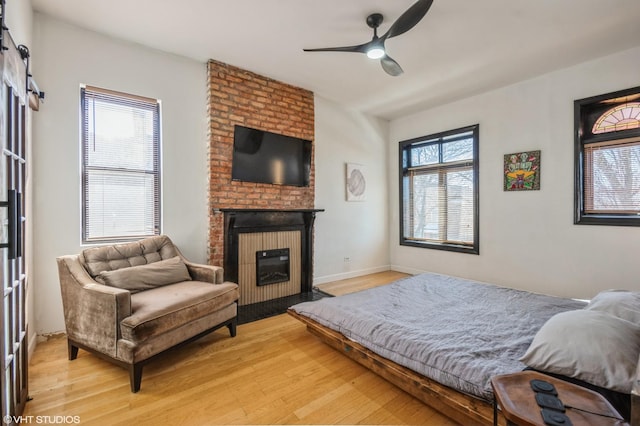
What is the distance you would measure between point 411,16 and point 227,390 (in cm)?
298

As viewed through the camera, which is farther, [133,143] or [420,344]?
[133,143]

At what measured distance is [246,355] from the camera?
238 cm

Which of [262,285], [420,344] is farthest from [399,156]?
[420,344]

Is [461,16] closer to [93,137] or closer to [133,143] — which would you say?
[133,143]

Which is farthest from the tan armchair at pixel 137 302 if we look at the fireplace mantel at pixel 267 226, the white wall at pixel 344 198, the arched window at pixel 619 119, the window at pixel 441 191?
the arched window at pixel 619 119

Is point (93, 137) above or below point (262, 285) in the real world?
above

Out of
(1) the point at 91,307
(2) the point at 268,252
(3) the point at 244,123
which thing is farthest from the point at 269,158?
(1) the point at 91,307

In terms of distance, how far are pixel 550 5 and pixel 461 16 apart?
0.70 m

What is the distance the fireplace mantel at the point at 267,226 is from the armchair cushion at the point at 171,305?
0.82 metres

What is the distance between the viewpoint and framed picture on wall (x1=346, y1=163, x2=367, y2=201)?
16.4 feet

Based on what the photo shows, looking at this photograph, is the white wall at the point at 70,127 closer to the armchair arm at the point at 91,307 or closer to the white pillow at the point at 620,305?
the armchair arm at the point at 91,307

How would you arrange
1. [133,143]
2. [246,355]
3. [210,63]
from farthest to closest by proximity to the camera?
[210,63]
[133,143]
[246,355]

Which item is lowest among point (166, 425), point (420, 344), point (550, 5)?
point (166, 425)

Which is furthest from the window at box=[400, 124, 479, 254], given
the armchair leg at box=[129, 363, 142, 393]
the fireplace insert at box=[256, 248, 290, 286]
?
A: the armchair leg at box=[129, 363, 142, 393]
